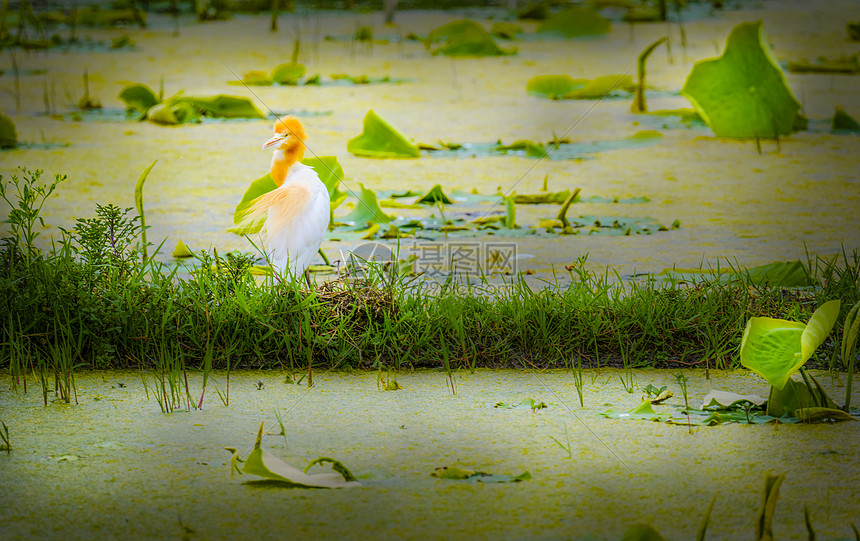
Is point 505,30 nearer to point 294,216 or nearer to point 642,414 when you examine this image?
point 294,216

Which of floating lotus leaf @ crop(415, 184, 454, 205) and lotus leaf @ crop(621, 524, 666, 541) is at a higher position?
floating lotus leaf @ crop(415, 184, 454, 205)

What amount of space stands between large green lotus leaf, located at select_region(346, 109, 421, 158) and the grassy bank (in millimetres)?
1330

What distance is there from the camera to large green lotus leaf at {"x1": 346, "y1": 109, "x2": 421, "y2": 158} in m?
3.15

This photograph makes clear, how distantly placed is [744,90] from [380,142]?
1.17 m

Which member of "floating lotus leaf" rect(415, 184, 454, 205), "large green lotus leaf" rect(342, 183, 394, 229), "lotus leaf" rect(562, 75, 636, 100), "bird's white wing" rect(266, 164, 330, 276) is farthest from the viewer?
"lotus leaf" rect(562, 75, 636, 100)

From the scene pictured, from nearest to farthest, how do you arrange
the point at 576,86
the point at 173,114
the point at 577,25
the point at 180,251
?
the point at 180,251 → the point at 173,114 → the point at 576,86 → the point at 577,25

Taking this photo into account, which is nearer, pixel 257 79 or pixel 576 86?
pixel 576 86

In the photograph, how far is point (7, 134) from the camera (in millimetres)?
3480

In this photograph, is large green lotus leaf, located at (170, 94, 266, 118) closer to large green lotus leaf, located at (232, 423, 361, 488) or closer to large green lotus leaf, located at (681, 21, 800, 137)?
large green lotus leaf, located at (681, 21, 800, 137)

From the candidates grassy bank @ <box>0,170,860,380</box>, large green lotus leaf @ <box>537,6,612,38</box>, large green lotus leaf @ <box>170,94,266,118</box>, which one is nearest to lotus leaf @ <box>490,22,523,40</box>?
large green lotus leaf @ <box>537,6,612,38</box>

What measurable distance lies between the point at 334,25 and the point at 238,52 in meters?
1.06

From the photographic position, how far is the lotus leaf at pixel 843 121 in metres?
3.65

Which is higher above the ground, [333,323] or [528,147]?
[528,147]

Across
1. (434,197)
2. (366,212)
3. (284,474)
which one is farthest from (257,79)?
(284,474)
